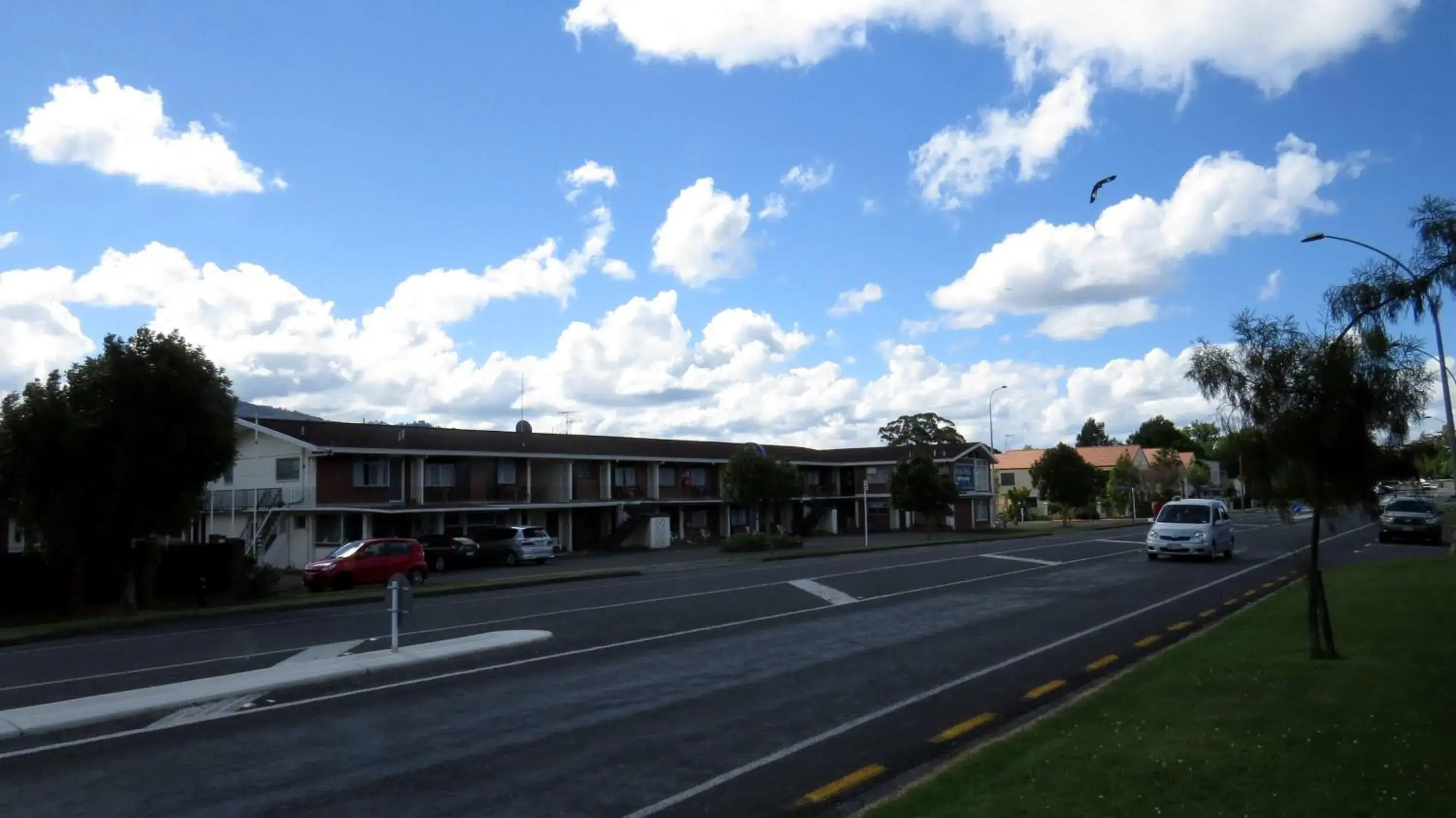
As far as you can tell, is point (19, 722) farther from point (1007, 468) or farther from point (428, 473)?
point (1007, 468)

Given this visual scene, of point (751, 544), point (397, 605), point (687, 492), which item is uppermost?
point (687, 492)

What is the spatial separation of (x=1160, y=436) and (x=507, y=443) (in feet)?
402

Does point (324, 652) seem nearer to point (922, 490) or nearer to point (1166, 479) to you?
point (922, 490)

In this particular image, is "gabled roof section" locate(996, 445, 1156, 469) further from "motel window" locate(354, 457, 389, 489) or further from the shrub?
"motel window" locate(354, 457, 389, 489)

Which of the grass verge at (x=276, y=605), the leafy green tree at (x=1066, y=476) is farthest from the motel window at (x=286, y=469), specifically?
the leafy green tree at (x=1066, y=476)

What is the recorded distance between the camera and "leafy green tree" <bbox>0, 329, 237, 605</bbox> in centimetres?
2388

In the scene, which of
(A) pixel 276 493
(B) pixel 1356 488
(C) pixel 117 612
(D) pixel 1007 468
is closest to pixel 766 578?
(C) pixel 117 612

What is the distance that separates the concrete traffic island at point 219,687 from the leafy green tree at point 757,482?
35.2m

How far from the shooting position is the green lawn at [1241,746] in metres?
6.62

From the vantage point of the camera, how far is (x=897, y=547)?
156 ft

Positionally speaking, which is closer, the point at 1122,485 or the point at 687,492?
the point at 687,492

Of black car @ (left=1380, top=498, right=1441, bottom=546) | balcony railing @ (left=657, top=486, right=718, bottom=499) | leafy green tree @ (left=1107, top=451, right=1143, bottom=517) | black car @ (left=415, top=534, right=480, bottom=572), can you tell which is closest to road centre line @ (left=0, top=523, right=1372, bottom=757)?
black car @ (left=1380, top=498, right=1441, bottom=546)

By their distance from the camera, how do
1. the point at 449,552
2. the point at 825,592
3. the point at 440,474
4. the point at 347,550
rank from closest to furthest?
the point at 825,592 → the point at 347,550 → the point at 449,552 → the point at 440,474

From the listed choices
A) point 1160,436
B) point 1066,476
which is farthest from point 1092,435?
point 1066,476
